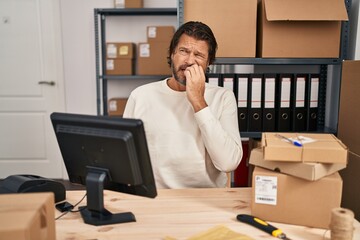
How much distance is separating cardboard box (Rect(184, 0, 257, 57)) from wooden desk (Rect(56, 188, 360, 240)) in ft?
3.40

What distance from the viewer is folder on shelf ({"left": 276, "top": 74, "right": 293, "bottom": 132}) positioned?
1.98 meters

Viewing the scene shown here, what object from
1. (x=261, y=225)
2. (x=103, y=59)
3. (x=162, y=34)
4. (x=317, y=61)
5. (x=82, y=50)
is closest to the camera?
(x=261, y=225)

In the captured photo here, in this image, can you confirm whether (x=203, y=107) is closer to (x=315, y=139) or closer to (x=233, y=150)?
(x=233, y=150)

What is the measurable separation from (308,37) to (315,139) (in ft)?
3.57

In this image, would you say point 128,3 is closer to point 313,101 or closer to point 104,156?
point 313,101

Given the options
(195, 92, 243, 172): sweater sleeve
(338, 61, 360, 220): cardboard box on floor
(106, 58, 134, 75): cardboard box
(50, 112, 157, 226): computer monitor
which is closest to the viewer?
(50, 112, 157, 226): computer monitor

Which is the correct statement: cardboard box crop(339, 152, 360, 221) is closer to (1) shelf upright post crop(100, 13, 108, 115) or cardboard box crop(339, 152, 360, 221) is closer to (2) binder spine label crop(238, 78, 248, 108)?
(2) binder spine label crop(238, 78, 248, 108)

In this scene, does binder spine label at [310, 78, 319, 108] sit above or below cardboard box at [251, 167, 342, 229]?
above

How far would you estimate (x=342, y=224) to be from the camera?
2.54ft

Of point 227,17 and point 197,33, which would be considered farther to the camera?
point 227,17

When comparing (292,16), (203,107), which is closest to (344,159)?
(203,107)

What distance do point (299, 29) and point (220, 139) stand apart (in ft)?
3.37

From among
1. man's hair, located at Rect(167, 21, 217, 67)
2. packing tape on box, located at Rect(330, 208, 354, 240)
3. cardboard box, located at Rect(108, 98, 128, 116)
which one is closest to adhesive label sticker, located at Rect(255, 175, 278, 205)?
packing tape on box, located at Rect(330, 208, 354, 240)

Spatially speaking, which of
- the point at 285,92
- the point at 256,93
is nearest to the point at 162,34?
the point at 256,93
